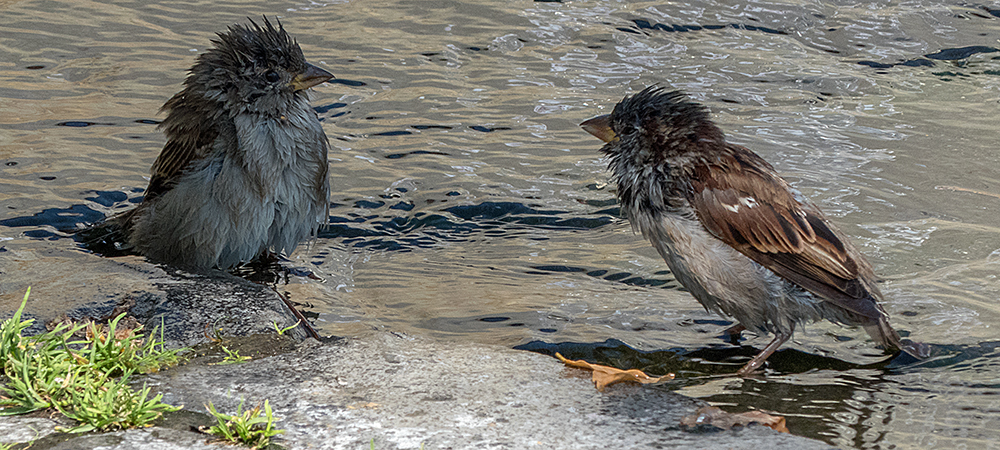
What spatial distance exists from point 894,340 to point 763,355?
24.4 inches

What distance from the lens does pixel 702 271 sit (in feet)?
15.1

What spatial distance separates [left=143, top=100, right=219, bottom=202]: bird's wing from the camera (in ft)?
17.4

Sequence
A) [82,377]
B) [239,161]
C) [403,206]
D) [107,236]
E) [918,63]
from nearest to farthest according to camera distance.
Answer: [82,377], [239,161], [107,236], [403,206], [918,63]

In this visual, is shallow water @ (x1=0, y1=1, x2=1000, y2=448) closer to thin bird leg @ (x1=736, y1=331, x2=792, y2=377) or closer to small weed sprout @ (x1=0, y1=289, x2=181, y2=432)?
Result: thin bird leg @ (x1=736, y1=331, x2=792, y2=377)

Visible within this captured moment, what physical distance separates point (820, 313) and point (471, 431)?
2.26 m

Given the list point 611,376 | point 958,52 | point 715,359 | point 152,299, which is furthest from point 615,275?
point 958,52

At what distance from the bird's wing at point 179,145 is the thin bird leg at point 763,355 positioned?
121 inches

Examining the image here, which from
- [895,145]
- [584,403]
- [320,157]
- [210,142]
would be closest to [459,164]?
[320,157]

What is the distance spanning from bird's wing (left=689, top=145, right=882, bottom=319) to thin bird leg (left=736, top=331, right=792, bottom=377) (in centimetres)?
29

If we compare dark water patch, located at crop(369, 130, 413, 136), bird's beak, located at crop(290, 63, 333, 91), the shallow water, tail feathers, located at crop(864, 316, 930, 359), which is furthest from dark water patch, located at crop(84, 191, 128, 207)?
tail feathers, located at crop(864, 316, 930, 359)

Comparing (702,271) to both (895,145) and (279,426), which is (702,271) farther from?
(895,145)

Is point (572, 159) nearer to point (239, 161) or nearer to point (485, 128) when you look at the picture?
point (485, 128)

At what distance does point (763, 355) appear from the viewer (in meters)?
4.57

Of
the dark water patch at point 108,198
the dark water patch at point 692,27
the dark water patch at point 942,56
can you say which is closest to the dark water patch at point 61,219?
the dark water patch at point 108,198
